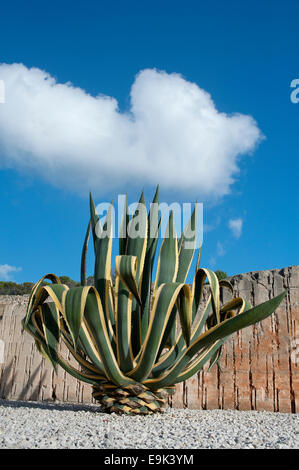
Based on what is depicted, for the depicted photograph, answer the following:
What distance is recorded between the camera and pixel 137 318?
3646mm

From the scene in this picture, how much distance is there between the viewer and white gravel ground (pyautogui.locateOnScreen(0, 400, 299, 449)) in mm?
2484

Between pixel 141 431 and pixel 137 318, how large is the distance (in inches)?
39.3

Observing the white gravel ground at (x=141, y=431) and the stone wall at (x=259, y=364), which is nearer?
the white gravel ground at (x=141, y=431)

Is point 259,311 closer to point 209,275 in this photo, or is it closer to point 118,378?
point 209,275

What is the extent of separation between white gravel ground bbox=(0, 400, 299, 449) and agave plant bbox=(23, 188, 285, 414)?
28cm

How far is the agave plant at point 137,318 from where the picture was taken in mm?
3240

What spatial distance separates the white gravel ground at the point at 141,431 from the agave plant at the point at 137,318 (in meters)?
0.28

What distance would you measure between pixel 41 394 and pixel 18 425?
268 centimetres

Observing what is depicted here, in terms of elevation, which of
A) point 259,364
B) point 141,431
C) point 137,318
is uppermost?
point 137,318

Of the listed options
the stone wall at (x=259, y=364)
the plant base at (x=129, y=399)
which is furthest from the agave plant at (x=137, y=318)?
the stone wall at (x=259, y=364)

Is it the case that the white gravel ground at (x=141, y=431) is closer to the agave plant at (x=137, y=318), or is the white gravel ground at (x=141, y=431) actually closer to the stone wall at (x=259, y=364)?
the agave plant at (x=137, y=318)

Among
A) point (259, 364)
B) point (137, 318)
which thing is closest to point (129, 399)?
point (137, 318)

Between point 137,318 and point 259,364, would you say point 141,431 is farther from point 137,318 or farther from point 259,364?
point 259,364
